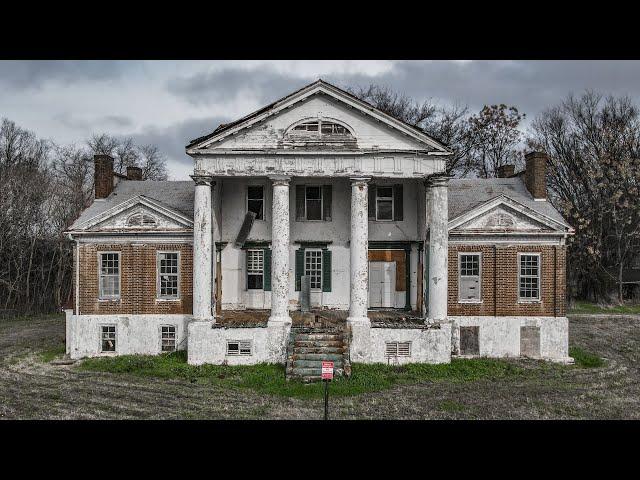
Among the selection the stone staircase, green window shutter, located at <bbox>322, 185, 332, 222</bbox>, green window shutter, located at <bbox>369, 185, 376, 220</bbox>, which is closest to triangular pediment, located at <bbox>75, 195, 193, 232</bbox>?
green window shutter, located at <bbox>322, 185, 332, 222</bbox>

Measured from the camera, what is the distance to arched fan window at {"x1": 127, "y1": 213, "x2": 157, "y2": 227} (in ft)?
73.5

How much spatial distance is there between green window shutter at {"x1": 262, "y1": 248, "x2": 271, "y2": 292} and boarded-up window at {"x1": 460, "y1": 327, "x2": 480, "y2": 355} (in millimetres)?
8563

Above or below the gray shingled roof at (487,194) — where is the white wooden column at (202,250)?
below

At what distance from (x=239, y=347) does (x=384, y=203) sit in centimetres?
921

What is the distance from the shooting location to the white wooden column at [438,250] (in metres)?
20.9

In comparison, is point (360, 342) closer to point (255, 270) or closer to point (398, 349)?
point (398, 349)

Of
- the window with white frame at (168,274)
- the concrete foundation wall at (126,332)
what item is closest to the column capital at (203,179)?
the window with white frame at (168,274)

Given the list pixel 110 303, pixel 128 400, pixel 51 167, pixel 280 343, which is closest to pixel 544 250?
pixel 280 343

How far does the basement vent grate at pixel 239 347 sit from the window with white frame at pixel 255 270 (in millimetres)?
4030

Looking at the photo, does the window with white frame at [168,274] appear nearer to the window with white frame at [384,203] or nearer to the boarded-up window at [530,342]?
the window with white frame at [384,203]

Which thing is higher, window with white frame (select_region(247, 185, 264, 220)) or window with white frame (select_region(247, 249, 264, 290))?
window with white frame (select_region(247, 185, 264, 220))

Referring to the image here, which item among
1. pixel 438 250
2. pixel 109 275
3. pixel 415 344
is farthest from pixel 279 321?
pixel 109 275

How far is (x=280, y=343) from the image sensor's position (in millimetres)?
20219

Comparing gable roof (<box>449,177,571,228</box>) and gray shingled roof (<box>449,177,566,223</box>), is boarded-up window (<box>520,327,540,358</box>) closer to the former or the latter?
gable roof (<box>449,177,571,228</box>)
